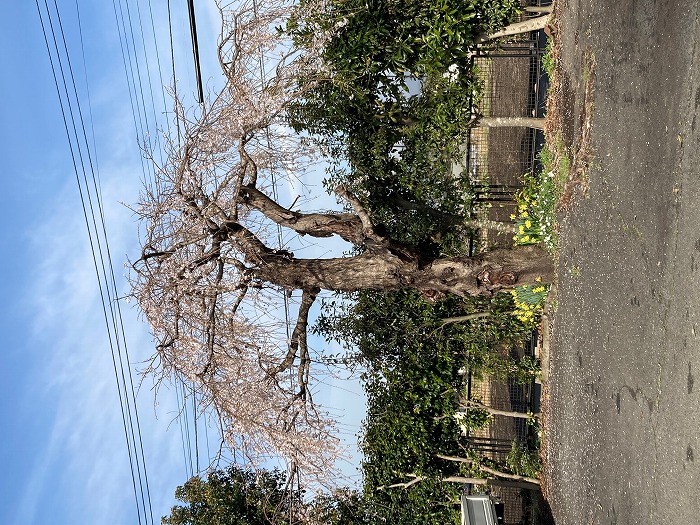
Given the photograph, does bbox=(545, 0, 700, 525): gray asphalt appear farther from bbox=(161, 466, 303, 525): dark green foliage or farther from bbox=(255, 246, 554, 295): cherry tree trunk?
bbox=(161, 466, 303, 525): dark green foliage

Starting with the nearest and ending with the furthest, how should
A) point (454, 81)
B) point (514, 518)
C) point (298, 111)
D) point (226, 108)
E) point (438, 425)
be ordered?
1. point (226, 108)
2. point (454, 81)
3. point (298, 111)
4. point (438, 425)
5. point (514, 518)

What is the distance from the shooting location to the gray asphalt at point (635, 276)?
479cm

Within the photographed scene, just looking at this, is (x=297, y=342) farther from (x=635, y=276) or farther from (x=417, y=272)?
(x=635, y=276)

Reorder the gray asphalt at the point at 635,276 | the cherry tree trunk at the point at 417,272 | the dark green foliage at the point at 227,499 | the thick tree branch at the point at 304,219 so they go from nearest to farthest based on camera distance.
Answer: the gray asphalt at the point at 635,276
the cherry tree trunk at the point at 417,272
the thick tree branch at the point at 304,219
the dark green foliage at the point at 227,499

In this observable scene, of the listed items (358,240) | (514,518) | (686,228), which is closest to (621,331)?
(686,228)

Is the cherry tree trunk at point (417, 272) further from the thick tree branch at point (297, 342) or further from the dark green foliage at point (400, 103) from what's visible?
the dark green foliage at point (400, 103)

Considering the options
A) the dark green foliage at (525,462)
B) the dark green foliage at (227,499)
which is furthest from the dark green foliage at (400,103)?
the dark green foliage at (227,499)

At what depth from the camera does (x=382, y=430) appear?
42.1 ft

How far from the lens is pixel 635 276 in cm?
586

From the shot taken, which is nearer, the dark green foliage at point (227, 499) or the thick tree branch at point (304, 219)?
the thick tree branch at point (304, 219)

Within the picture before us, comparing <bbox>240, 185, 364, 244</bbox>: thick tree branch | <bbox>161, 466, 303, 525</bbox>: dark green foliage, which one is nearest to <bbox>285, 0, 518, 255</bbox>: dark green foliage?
<bbox>240, 185, 364, 244</bbox>: thick tree branch

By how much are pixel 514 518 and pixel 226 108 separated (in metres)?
10.6

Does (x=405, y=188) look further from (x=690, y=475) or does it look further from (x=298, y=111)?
(x=690, y=475)

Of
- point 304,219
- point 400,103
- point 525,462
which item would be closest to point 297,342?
point 304,219
